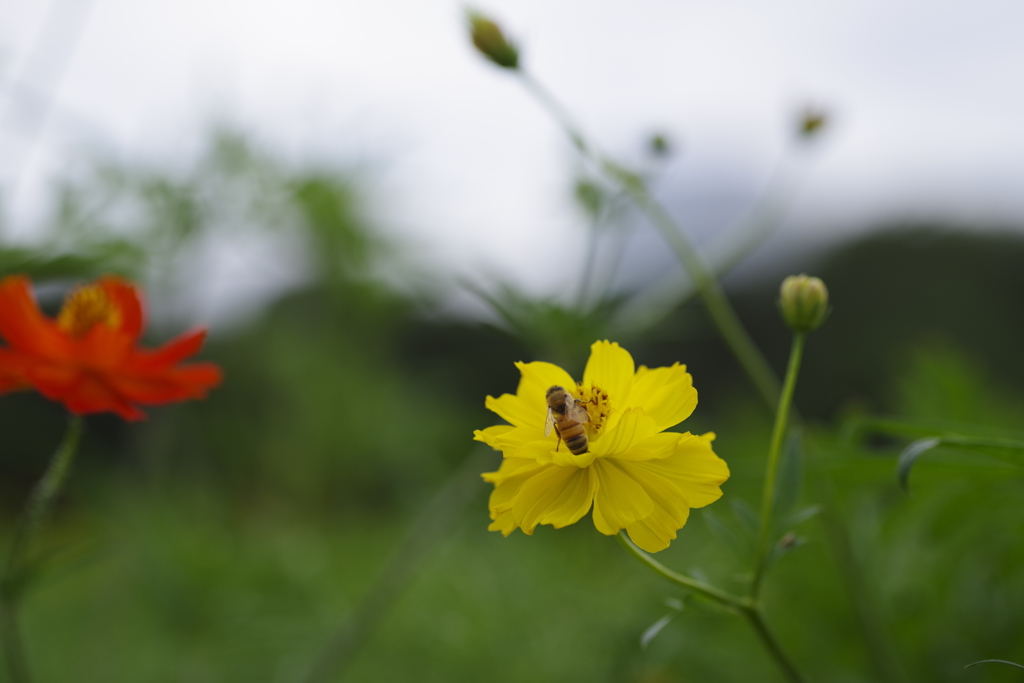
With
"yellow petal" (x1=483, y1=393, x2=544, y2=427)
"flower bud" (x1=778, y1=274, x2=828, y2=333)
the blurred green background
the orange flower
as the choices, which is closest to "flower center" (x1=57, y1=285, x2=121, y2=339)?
the orange flower

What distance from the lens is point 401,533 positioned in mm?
1230

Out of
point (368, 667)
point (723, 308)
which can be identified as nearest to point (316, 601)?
point (368, 667)

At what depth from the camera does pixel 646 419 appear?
26 cm

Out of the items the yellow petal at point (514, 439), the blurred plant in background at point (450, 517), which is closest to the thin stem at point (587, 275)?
the blurred plant in background at point (450, 517)

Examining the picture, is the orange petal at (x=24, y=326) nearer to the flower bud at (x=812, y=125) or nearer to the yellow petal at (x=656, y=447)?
the yellow petal at (x=656, y=447)

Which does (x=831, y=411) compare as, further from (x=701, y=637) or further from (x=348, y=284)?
(x=701, y=637)

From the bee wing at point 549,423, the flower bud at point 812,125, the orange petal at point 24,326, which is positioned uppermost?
the orange petal at point 24,326

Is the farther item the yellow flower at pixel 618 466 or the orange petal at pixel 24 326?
the orange petal at pixel 24 326

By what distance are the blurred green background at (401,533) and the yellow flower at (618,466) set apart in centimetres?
4

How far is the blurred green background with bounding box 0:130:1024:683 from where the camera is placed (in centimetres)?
54

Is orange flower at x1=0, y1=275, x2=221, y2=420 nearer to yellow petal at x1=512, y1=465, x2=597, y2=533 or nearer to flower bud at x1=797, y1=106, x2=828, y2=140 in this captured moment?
yellow petal at x1=512, y1=465, x2=597, y2=533

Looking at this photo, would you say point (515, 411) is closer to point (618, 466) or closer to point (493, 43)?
point (618, 466)

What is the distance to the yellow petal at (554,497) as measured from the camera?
0.84 ft

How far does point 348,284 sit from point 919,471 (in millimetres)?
1238
